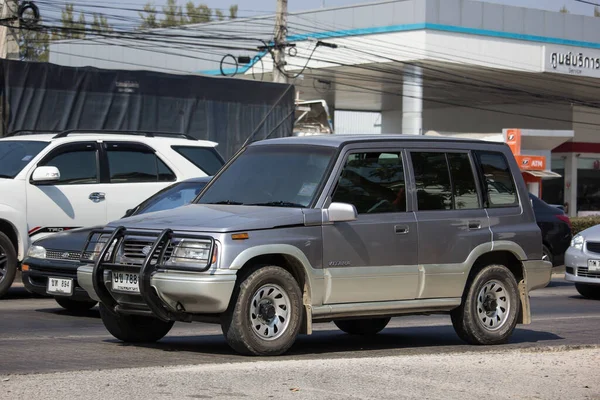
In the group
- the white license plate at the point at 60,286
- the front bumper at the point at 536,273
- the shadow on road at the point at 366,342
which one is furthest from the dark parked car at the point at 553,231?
the white license plate at the point at 60,286

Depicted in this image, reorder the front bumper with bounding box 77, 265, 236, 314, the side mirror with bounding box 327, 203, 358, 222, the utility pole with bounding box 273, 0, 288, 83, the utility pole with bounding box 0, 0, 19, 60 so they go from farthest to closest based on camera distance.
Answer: the utility pole with bounding box 273, 0, 288, 83 < the utility pole with bounding box 0, 0, 19, 60 < the side mirror with bounding box 327, 203, 358, 222 < the front bumper with bounding box 77, 265, 236, 314

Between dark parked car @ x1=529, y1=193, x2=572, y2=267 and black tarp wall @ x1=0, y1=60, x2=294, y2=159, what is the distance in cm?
831

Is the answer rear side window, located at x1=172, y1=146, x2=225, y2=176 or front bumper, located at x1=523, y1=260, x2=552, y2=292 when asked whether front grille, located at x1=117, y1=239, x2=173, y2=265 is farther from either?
rear side window, located at x1=172, y1=146, x2=225, y2=176

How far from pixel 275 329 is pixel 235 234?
877 millimetres

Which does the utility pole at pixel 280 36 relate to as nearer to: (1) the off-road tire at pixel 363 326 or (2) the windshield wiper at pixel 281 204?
(1) the off-road tire at pixel 363 326

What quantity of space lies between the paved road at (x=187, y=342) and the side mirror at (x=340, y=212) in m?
1.15

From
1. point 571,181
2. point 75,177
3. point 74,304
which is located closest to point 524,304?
A: point 74,304

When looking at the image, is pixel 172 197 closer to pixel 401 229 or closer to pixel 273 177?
pixel 273 177

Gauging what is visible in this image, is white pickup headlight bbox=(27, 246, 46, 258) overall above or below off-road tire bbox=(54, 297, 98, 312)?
above

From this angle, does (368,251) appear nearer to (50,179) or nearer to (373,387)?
(373,387)

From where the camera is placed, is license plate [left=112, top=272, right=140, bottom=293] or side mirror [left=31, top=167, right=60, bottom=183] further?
side mirror [left=31, top=167, right=60, bottom=183]

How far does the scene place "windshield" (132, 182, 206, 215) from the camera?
527 inches

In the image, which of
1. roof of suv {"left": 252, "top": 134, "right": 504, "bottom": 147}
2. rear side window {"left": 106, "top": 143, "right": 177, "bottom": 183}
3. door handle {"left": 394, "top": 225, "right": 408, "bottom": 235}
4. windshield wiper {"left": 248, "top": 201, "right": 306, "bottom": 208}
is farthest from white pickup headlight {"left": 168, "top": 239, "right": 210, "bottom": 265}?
rear side window {"left": 106, "top": 143, "right": 177, "bottom": 183}

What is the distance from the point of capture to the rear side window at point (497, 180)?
34.6 ft
